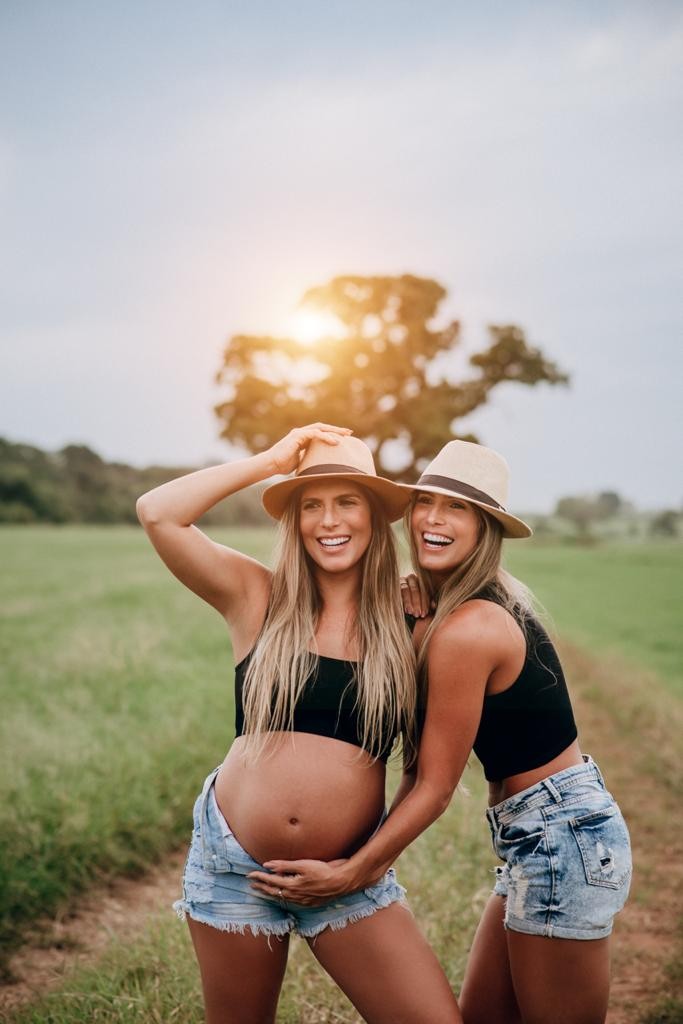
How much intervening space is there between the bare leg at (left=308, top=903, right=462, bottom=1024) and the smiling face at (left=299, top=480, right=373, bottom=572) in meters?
1.24

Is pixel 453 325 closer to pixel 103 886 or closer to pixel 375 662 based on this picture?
pixel 103 886

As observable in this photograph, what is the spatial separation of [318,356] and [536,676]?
54.4 feet

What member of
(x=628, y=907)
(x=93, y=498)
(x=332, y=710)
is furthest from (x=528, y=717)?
(x=93, y=498)

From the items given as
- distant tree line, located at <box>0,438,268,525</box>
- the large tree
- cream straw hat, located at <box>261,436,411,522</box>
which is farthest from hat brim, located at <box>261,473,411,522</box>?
distant tree line, located at <box>0,438,268,525</box>

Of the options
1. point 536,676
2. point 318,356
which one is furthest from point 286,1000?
point 318,356

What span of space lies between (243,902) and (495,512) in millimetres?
1631

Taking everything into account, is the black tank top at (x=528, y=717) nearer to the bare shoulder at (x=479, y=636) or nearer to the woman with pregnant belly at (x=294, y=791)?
the bare shoulder at (x=479, y=636)

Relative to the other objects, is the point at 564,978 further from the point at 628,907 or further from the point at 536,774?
the point at 628,907

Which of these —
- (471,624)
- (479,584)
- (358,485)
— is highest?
(358,485)

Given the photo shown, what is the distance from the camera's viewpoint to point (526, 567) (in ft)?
101

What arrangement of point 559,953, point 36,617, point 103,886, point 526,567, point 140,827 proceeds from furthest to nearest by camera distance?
point 526,567 → point 36,617 → point 140,827 → point 103,886 → point 559,953

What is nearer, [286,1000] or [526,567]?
[286,1000]

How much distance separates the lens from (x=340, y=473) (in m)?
3.14

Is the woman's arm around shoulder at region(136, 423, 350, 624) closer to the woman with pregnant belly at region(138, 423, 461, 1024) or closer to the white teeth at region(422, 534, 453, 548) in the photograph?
the woman with pregnant belly at region(138, 423, 461, 1024)
